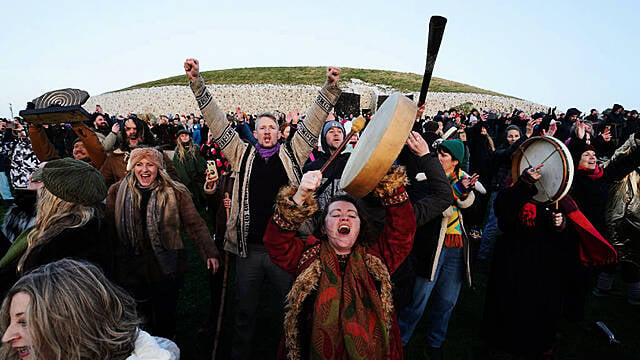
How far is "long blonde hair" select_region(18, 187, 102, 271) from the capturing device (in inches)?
89.1

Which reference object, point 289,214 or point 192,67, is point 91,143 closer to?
point 192,67

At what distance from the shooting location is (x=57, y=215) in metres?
Answer: 2.30

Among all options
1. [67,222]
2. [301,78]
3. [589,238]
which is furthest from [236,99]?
[589,238]

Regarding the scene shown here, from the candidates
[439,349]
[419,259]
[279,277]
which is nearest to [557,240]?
[419,259]

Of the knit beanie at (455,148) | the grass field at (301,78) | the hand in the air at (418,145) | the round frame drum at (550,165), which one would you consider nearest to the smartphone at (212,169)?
the knit beanie at (455,148)

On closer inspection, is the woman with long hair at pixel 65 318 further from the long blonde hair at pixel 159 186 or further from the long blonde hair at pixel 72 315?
the long blonde hair at pixel 159 186

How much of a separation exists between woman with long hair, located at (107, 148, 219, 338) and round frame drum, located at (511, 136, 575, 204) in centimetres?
268

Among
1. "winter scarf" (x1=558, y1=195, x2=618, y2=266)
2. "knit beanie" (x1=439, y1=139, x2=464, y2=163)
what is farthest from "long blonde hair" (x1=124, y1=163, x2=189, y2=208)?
"winter scarf" (x1=558, y1=195, x2=618, y2=266)

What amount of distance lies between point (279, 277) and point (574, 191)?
335 cm

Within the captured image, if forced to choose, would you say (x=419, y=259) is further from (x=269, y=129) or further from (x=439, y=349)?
(x=269, y=129)

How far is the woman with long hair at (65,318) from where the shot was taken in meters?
1.36

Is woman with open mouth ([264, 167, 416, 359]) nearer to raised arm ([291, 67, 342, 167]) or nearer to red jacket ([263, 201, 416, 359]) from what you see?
red jacket ([263, 201, 416, 359])

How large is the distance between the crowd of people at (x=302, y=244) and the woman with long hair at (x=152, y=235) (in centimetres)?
1

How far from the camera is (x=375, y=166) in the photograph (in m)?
1.55
